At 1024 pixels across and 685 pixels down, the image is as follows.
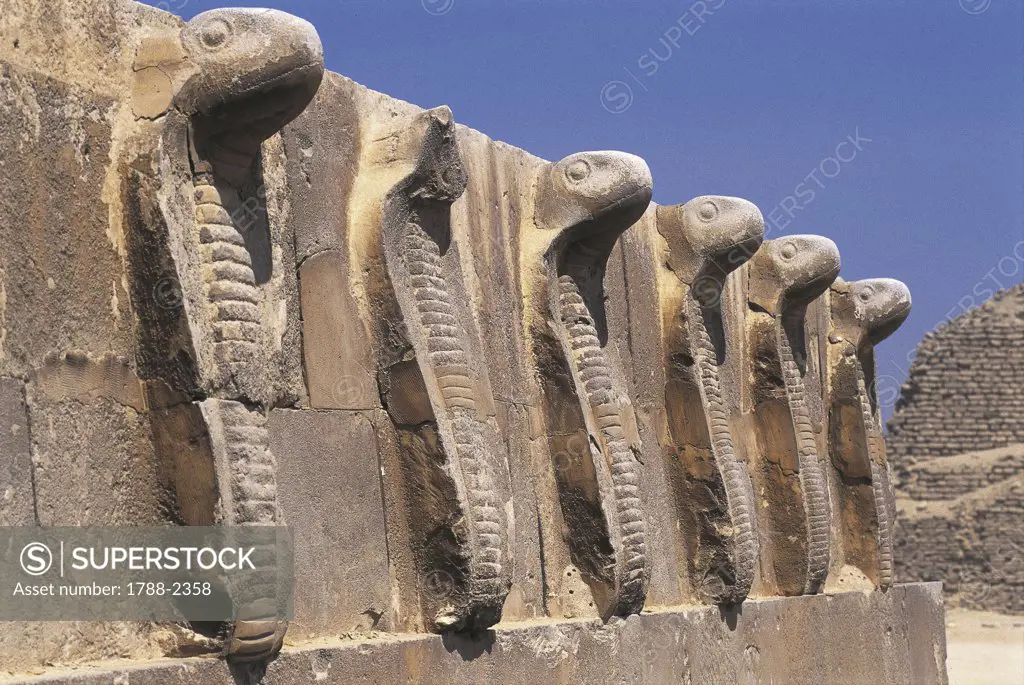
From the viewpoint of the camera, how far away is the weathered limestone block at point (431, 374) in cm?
586

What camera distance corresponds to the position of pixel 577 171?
7.53 m

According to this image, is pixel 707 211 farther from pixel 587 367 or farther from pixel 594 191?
pixel 587 367

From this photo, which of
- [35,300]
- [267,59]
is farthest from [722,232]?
[35,300]

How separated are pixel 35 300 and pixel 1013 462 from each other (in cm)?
3990

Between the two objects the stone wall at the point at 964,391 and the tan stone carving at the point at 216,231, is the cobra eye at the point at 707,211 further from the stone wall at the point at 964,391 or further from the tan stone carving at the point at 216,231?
the stone wall at the point at 964,391

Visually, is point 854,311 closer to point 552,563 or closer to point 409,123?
point 552,563

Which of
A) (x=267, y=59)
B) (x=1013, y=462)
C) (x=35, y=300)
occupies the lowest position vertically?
(x=35, y=300)

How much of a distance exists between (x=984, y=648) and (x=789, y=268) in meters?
17.7

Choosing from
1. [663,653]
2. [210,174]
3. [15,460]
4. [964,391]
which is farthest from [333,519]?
[964,391]

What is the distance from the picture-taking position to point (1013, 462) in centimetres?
4216

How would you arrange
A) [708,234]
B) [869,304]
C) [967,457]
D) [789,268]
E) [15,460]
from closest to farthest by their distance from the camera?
1. [15,460]
2. [708,234]
3. [789,268]
4. [869,304]
5. [967,457]

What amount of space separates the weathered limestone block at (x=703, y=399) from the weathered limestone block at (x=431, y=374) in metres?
2.29

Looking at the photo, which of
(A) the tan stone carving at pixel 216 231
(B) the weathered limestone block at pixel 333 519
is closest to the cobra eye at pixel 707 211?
(B) the weathered limestone block at pixel 333 519

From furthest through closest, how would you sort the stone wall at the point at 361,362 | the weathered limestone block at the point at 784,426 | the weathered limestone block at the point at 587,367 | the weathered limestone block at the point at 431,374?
the weathered limestone block at the point at 784,426
the weathered limestone block at the point at 587,367
the weathered limestone block at the point at 431,374
the stone wall at the point at 361,362
